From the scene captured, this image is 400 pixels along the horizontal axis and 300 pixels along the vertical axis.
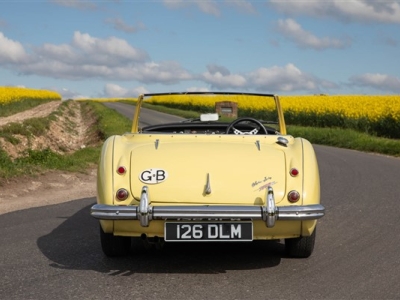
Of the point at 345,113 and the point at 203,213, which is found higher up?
the point at 203,213

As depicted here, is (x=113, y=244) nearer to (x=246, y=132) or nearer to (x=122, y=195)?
(x=122, y=195)

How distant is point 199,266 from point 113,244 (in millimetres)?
741

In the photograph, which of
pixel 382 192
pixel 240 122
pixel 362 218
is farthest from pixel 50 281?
pixel 382 192

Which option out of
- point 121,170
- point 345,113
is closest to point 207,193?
point 121,170

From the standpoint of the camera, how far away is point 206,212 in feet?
16.2

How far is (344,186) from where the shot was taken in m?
10.3

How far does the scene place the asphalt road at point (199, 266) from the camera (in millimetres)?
4637

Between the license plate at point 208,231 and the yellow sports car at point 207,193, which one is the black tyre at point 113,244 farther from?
the license plate at point 208,231

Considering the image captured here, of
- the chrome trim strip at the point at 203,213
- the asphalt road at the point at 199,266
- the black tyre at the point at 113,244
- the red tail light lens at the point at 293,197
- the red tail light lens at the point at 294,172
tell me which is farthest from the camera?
the black tyre at the point at 113,244

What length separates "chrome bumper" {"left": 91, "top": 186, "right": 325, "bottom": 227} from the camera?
16.2ft

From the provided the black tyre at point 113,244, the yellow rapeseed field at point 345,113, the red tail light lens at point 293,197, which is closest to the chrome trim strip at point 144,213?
the black tyre at point 113,244

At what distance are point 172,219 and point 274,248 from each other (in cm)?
143

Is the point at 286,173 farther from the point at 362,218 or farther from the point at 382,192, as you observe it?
the point at 382,192

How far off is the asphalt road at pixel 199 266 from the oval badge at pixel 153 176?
0.69 metres
